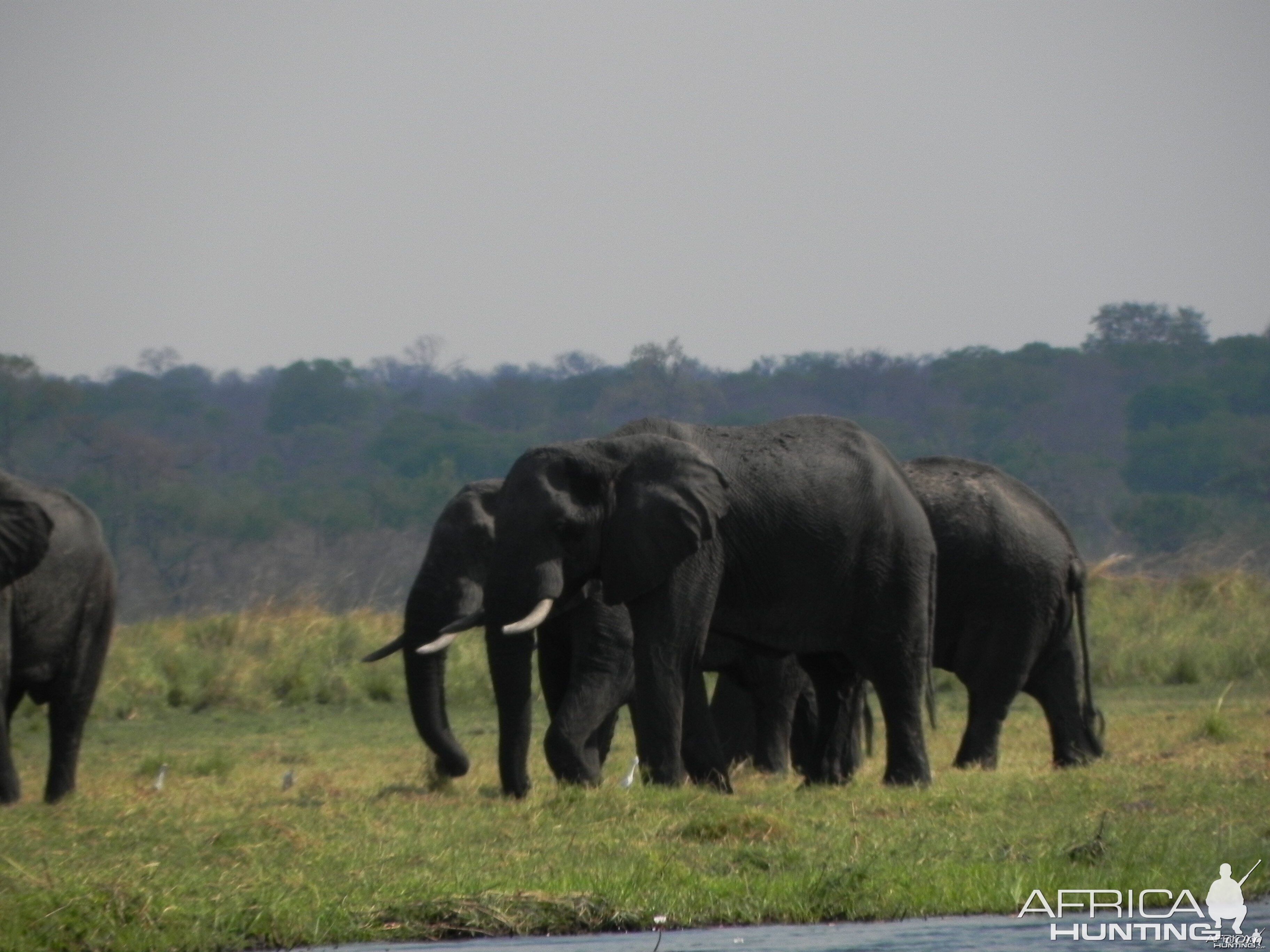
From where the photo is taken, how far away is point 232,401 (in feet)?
339

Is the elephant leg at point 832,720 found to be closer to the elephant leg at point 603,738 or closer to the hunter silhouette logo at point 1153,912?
the elephant leg at point 603,738

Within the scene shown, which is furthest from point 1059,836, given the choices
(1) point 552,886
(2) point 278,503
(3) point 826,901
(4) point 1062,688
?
(2) point 278,503

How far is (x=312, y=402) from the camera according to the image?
87.0 meters

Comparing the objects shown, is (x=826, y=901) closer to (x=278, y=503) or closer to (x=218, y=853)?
(x=218, y=853)

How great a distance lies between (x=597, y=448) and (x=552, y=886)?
330 centimetres

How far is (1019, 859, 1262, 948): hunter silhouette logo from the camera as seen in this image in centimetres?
690

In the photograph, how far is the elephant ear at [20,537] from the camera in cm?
1129

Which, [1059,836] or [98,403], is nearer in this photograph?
[1059,836]

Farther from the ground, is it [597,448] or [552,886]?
[597,448]

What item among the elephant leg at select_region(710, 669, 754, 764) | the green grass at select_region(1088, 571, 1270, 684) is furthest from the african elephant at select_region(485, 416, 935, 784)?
the green grass at select_region(1088, 571, 1270, 684)

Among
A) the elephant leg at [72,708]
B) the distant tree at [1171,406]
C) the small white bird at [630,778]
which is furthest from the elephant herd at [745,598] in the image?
the distant tree at [1171,406]

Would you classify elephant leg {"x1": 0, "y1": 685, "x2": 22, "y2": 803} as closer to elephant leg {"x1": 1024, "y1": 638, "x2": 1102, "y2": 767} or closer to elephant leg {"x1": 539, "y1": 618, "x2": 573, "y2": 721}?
elephant leg {"x1": 539, "y1": 618, "x2": 573, "y2": 721}

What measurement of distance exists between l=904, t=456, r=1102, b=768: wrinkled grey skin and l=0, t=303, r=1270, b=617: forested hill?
36.6 meters

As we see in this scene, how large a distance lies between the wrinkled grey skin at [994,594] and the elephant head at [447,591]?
7.61 feet
